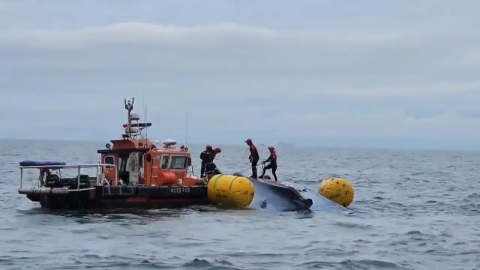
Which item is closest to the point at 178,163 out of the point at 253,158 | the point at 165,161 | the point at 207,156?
the point at 165,161

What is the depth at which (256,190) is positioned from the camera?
30.2m

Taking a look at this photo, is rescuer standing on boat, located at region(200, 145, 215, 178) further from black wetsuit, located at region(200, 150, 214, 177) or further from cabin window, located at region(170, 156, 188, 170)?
cabin window, located at region(170, 156, 188, 170)

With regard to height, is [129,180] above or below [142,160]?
below

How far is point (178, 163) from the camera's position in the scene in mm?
30391

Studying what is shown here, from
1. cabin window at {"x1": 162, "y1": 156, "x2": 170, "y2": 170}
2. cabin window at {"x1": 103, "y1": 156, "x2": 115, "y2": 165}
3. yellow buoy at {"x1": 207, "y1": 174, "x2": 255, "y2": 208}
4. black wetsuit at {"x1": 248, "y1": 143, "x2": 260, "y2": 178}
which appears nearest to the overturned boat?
yellow buoy at {"x1": 207, "y1": 174, "x2": 255, "y2": 208}

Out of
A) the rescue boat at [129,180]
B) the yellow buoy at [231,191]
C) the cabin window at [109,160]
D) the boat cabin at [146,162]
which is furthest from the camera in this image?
the cabin window at [109,160]

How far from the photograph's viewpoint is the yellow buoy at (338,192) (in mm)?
31438

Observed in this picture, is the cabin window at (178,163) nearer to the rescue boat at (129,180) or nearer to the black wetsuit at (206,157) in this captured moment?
the rescue boat at (129,180)

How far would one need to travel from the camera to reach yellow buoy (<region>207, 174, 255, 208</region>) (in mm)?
28297

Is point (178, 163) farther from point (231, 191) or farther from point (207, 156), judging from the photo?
point (231, 191)

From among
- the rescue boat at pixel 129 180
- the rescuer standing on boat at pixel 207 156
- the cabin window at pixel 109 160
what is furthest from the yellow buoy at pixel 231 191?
the cabin window at pixel 109 160

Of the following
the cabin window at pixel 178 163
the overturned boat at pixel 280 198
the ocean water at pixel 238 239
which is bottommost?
the ocean water at pixel 238 239

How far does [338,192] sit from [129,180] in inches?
302

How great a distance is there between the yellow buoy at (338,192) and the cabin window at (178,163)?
5311 mm
